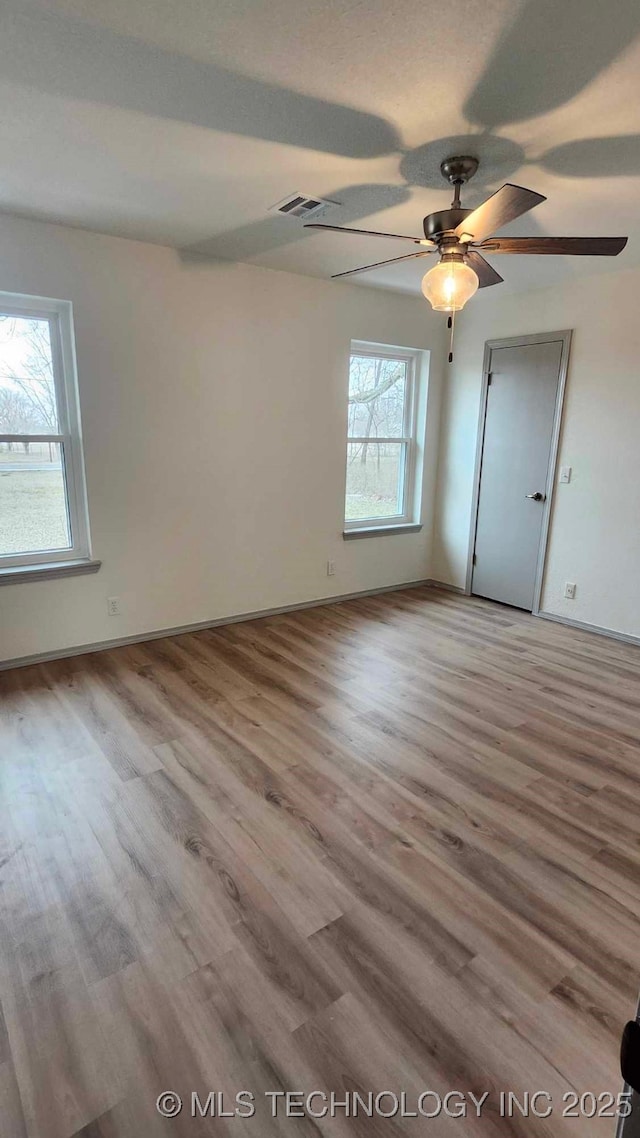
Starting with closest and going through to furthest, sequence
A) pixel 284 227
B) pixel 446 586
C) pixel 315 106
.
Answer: pixel 315 106, pixel 284 227, pixel 446 586

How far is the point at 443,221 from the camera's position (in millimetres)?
2160

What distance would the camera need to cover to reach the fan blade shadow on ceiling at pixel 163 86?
1.63m

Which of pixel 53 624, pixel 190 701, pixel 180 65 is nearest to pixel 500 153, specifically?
pixel 180 65

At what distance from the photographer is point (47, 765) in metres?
2.49

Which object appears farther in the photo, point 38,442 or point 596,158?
point 38,442

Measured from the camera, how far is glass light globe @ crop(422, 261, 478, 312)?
7.25ft

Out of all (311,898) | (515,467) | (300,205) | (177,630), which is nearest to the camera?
(311,898)

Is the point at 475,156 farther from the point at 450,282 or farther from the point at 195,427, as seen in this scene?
the point at 195,427

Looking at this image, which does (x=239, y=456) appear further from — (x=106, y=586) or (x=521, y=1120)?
(x=521, y=1120)

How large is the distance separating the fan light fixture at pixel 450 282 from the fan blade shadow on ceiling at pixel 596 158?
55 cm

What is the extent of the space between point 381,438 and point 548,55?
11.1ft

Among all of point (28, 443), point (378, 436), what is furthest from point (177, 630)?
point (378, 436)

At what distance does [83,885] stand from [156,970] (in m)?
0.44

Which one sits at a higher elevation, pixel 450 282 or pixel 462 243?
pixel 462 243
